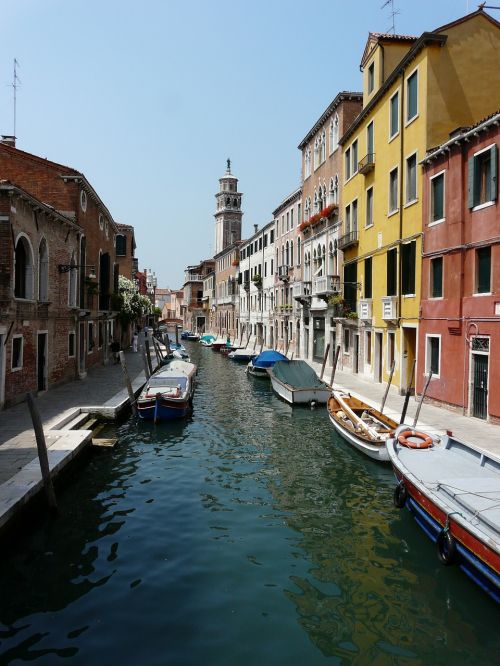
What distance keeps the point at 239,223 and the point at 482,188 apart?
206ft

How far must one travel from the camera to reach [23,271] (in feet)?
50.8

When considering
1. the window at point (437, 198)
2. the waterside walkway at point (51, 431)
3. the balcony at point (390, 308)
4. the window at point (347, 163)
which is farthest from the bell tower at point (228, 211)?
the window at point (437, 198)

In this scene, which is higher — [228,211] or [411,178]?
[228,211]

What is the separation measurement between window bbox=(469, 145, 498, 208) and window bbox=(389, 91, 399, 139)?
5203 millimetres

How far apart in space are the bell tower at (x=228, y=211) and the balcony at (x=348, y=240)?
5035 centimetres

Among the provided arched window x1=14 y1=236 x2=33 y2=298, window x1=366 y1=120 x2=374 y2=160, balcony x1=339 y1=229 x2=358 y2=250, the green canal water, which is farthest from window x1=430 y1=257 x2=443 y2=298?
arched window x1=14 y1=236 x2=33 y2=298

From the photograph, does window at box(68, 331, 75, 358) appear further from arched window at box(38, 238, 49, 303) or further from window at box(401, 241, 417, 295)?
window at box(401, 241, 417, 295)

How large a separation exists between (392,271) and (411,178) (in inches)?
121

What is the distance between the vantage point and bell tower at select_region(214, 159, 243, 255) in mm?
74000

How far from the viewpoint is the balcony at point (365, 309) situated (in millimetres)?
20906

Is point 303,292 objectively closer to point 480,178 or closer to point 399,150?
point 399,150

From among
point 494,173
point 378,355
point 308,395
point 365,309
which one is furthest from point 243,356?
point 494,173

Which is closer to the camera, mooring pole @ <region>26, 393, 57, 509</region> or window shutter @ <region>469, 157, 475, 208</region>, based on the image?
mooring pole @ <region>26, 393, 57, 509</region>

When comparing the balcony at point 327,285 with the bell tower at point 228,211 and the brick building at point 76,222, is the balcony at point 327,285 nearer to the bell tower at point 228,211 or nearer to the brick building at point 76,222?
the brick building at point 76,222
